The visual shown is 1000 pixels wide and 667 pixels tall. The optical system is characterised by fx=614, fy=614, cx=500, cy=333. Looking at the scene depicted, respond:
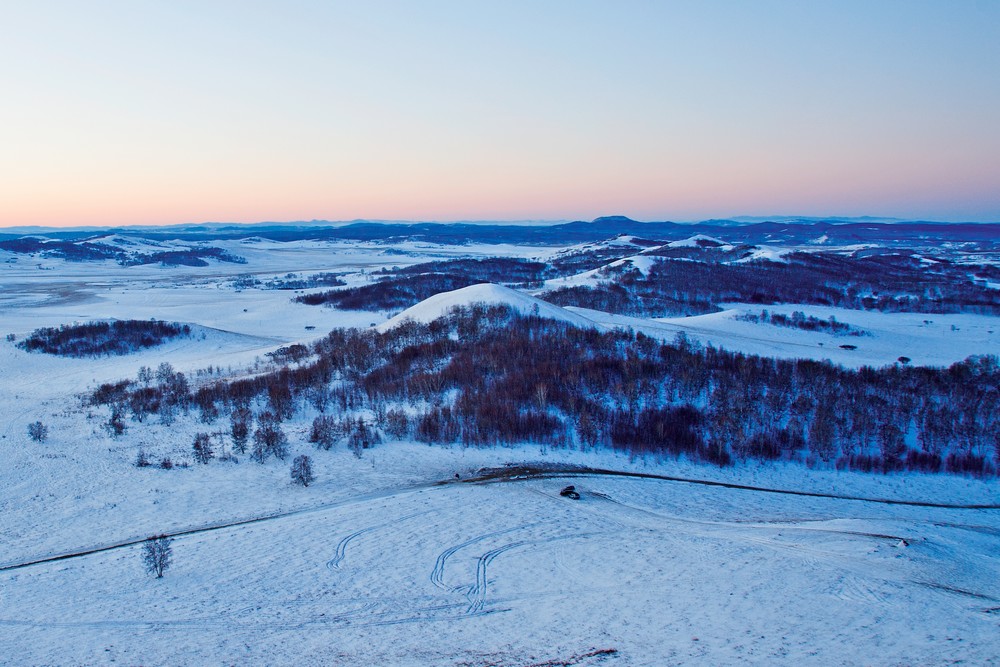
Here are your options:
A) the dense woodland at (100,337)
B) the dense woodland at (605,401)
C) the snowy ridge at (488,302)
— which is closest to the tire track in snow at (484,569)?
the dense woodland at (605,401)

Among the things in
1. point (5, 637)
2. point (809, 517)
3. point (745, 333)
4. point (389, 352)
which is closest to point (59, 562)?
point (5, 637)

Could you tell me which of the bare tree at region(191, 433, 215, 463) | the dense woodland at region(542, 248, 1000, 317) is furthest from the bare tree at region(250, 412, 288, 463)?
the dense woodland at region(542, 248, 1000, 317)

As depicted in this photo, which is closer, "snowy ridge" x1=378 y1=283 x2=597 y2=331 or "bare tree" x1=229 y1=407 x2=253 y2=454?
"bare tree" x1=229 y1=407 x2=253 y2=454

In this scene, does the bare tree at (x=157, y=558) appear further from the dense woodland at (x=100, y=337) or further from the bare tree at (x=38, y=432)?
the dense woodland at (x=100, y=337)

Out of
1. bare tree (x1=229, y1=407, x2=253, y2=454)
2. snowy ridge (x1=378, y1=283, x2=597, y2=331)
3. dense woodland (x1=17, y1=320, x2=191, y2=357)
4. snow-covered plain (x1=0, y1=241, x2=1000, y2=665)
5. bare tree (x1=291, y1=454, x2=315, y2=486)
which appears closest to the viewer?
snow-covered plain (x1=0, y1=241, x2=1000, y2=665)

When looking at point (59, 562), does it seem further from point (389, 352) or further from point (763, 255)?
point (763, 255)

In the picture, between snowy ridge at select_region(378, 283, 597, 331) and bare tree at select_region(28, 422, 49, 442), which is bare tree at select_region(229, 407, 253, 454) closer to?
bare tree at select_region(28, 422, 49, 442)
